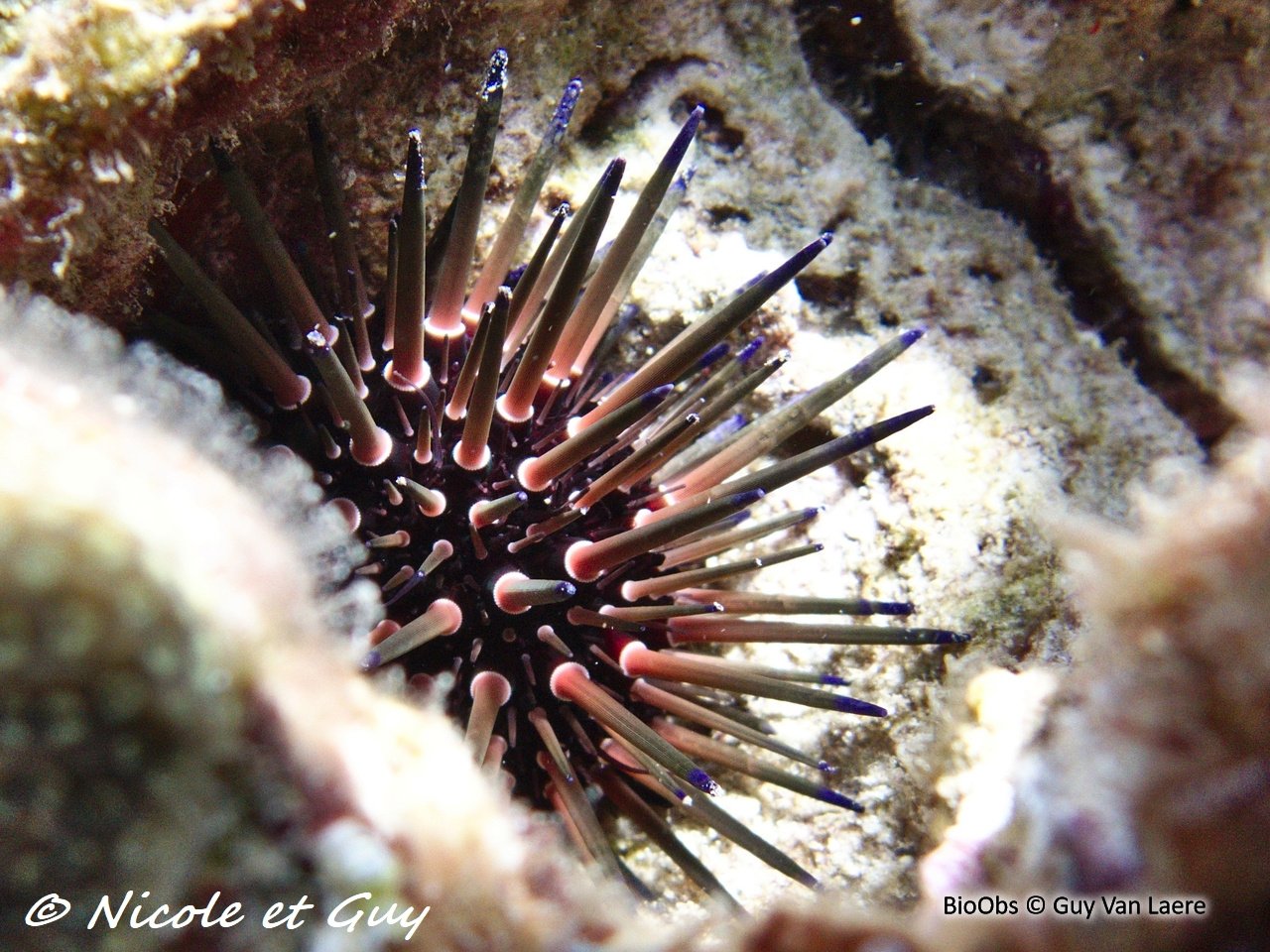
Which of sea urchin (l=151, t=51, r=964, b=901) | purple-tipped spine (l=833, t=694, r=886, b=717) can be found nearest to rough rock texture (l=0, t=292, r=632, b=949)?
sea urchin (l=151, t=51, r=964, b=901)

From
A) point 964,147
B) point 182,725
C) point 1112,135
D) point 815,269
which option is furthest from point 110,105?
point 1112,135

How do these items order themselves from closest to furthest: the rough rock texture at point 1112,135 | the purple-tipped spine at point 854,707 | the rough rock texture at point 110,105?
the rough rock texture at point 110,105 → the purple-tipped spine at point 854,707 → the rough rock texture at point 1112,135

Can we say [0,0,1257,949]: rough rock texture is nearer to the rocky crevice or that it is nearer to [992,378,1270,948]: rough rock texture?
the rocky crevice

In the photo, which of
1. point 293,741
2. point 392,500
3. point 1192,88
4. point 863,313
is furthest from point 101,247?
point 1192,88

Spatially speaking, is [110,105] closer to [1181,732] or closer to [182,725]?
[182,725]

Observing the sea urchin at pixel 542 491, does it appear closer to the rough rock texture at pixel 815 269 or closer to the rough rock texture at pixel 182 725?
the rough rock texture at pixel 815 269

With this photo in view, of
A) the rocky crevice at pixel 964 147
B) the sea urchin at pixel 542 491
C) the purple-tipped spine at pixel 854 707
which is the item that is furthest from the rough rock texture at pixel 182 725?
the rocky crevice at pixel 964 147
